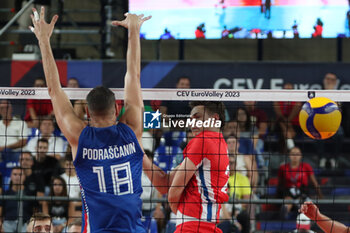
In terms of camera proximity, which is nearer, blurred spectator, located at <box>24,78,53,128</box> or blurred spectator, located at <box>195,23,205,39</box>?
blurred spectator, located at <box>24,78,53,128</box>

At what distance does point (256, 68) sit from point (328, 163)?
258 centimetres

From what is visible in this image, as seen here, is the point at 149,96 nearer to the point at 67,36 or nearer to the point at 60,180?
the point at 60,180

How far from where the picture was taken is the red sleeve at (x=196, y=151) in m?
4.20

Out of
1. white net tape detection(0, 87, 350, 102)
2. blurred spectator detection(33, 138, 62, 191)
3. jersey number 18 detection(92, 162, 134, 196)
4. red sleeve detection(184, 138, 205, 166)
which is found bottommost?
blurred spectator detection(33, 138, 62, 191)

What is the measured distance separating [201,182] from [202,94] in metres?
0.93

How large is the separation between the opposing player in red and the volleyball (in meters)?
1.12

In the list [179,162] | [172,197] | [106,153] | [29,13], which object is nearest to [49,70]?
[106,153]

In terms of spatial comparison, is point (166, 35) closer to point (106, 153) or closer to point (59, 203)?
point (59, 203)

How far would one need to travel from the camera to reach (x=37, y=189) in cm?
754

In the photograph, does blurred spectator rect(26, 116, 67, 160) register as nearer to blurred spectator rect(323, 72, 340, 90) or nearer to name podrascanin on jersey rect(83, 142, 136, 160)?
name podrascanin on jersey rect(83, 142, 136, 160)

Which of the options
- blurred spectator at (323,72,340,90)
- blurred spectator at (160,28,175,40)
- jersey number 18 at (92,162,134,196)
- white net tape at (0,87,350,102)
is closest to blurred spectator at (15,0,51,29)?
blurred spectator at (160,28,175,40)

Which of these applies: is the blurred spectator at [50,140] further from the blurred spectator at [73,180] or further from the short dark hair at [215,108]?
the short dark hair at [215,108]

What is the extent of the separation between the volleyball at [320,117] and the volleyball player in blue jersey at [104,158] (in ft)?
7.19

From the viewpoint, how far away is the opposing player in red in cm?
420
